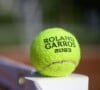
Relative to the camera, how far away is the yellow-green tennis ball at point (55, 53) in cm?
69

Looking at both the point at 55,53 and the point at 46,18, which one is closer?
the point at 55,53

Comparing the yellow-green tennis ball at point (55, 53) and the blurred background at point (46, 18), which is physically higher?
the blurred background at point (46, 18)

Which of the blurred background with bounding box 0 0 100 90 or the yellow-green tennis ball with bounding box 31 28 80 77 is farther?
the blurred background with bounding box 0 0 100 90

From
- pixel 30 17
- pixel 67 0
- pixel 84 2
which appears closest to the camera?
pixel 30 17

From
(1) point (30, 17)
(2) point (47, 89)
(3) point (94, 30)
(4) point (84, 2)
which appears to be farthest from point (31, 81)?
(4) point (84, 2)

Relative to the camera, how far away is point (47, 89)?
0.63m

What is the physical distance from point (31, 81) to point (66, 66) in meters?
0.08

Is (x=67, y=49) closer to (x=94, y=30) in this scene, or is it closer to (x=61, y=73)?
(x=61, y=73)

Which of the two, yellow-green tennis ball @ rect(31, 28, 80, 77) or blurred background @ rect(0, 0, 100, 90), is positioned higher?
blurred background @ rect(0, 0, 100, 90)

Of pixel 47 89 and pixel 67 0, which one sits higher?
pixel 67 0

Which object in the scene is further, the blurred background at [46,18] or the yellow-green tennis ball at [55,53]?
the blurred background at [46,18]

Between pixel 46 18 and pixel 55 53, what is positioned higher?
pixel 46 18

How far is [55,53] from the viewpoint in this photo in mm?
695

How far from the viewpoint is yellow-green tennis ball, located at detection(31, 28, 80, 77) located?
693 millimetres
